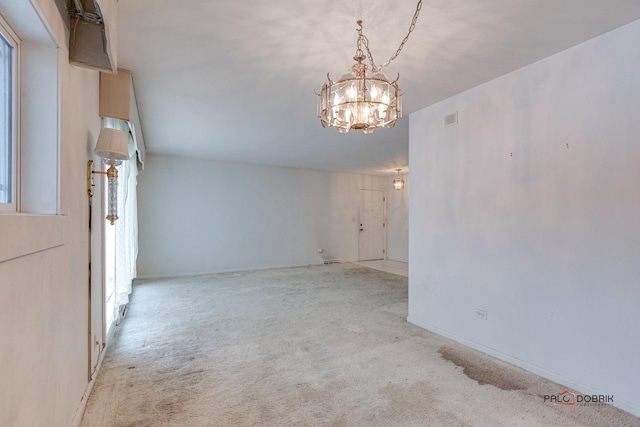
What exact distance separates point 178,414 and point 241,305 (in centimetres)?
234

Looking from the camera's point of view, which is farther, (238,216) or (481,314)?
(238,216)

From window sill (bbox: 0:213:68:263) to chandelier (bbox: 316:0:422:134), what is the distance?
4.70ft

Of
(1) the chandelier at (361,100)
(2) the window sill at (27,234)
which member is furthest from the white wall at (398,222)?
(2) the window sill at (27,234)

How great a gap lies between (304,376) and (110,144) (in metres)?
2.25

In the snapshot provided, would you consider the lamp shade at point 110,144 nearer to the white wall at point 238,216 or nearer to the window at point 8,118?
the window at point 8,118

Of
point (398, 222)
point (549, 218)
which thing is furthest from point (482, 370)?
point (398, 222)

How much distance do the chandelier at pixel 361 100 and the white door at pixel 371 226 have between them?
683 centimetres

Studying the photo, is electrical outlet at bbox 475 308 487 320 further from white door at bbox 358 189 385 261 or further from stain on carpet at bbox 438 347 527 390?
white door at bbox 358 189 385 261

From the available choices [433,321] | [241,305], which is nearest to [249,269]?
[241,305]

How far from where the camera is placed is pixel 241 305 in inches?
167

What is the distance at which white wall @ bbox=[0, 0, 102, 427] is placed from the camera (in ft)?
3.27

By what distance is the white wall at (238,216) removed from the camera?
6.11m

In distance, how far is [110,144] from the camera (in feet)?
7.02

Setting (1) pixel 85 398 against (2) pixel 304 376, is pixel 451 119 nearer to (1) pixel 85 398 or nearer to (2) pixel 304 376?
(2) pixel 304 376
